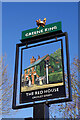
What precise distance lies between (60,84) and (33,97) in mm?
1040

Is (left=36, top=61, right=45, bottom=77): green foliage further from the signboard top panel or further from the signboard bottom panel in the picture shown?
the signboard top panel

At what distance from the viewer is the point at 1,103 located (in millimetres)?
18672

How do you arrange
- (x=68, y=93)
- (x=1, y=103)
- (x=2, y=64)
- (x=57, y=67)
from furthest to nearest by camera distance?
(x=2, y=64) < (x=1, y=103) < (x=57, y=67) < (x=68, y=93)

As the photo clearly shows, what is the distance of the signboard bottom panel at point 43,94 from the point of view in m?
8.98

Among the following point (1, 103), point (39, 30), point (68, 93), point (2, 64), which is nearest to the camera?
point (68, 93)

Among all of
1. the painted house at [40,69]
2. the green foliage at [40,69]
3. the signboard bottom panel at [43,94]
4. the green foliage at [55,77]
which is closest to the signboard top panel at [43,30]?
the painted house at [40,69]

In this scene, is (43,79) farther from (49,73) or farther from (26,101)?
(26,101)

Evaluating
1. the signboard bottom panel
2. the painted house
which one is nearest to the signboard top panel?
the painted house

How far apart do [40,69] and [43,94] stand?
968 mm

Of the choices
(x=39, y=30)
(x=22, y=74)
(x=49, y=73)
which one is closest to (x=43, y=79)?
(x=49, y=73)

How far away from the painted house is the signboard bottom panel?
0.32 metres

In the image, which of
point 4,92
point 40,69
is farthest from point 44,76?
point 4,92

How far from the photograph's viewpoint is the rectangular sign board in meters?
9.09

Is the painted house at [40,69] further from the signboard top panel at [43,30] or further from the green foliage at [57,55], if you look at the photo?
the signboard top panel at [43,30]
